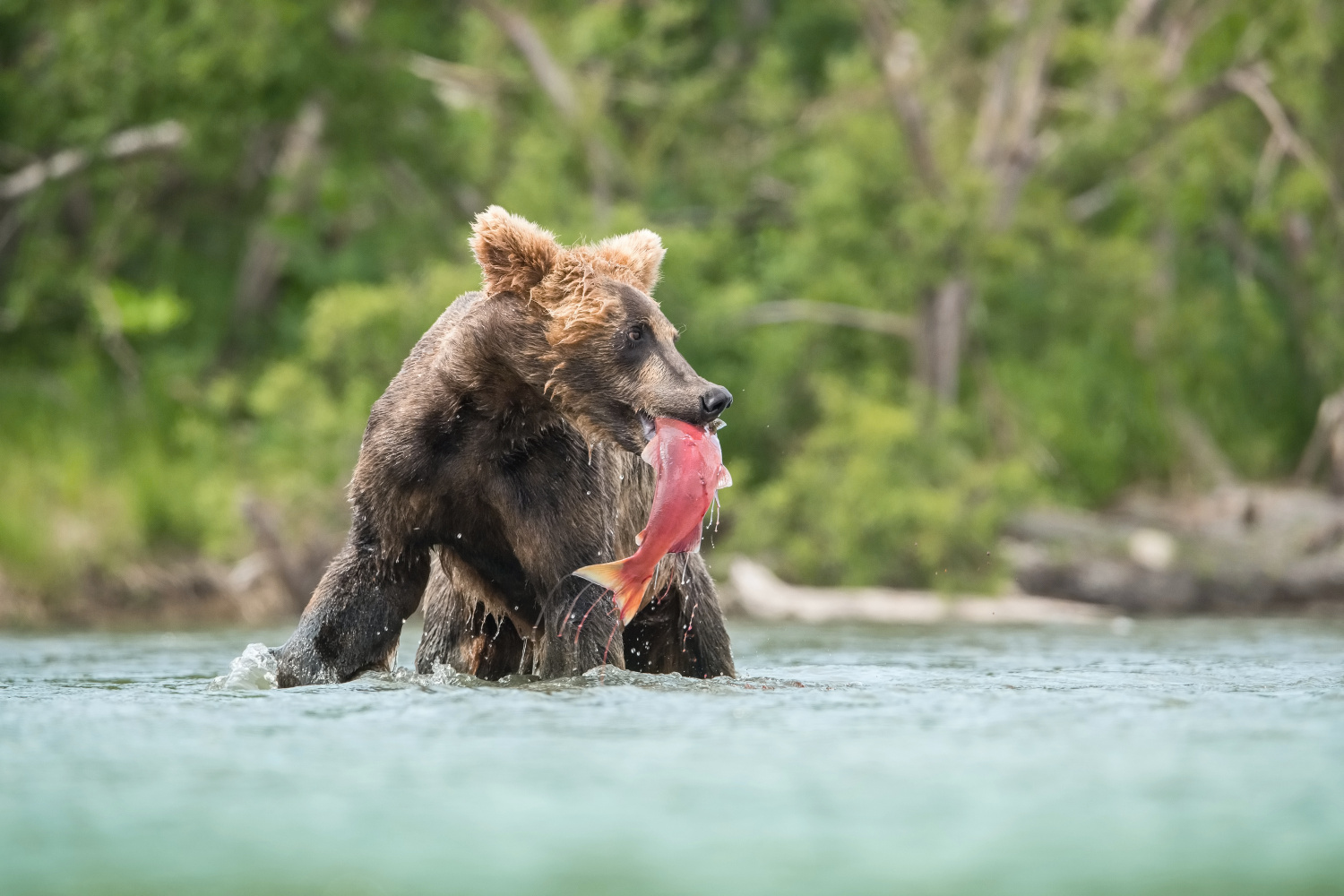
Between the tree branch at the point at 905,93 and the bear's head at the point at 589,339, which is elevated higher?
the tree branch at the point at 905,93

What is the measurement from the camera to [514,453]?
20.3ft

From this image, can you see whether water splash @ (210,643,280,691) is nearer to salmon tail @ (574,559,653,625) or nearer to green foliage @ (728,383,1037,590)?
salmon tail @ (574,559,653,625)

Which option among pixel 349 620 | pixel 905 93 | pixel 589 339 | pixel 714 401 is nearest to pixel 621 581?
pixel 714 401

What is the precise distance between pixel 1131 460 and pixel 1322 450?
1.78 metres

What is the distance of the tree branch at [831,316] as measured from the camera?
1644 cm

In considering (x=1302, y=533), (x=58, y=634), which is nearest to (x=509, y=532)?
(x=58, y=634)

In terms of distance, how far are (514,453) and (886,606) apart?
26.1 ft

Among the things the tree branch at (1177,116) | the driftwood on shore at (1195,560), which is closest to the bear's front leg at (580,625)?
the driftwood on shore at (1195,560)

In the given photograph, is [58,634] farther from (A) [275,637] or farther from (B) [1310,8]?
(B) [1310,8]

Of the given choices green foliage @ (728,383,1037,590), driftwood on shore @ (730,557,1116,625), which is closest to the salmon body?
driftwood on shore @ (730,557,1116,625)

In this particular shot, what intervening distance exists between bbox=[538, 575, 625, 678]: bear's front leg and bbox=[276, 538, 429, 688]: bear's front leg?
21.9 inches

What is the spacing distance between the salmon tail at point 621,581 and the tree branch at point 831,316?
10.7 m

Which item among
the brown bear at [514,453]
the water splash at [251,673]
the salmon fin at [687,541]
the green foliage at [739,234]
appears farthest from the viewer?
the green foliage at [739,234]

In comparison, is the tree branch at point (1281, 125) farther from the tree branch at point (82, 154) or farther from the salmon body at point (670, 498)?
the salmon body at point (670, 498)
